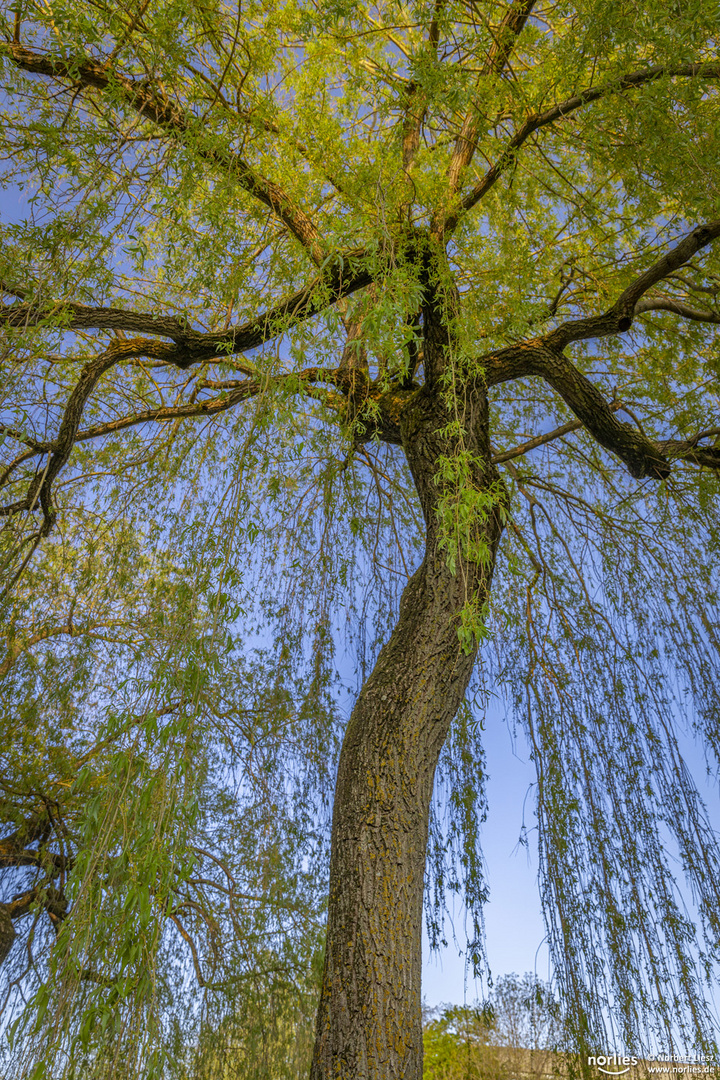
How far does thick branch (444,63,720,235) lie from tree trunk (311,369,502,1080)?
0.81 meters

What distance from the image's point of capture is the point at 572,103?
2.20m

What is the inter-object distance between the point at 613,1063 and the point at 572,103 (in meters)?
2.98

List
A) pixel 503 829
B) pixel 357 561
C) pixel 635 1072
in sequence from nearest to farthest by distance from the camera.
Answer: pixel 635 1072, pixel 503 829, pixel 357 561

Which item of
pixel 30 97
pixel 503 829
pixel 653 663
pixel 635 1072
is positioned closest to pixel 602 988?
pixel 635 1072

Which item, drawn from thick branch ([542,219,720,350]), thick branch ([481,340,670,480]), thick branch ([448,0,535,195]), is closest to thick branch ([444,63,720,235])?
thick branch ([448,0,535,195])

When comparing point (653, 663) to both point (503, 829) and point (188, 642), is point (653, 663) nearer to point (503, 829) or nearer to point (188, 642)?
point (503, 829)

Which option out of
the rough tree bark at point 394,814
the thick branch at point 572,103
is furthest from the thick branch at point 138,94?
the rough tree bark at point 394,814

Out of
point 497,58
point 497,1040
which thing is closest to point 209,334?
point 497,58

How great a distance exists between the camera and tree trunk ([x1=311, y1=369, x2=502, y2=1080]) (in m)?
1.47

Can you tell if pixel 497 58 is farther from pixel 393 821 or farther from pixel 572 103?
pixel 393 821

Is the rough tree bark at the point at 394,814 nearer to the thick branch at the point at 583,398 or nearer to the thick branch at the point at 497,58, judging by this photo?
the thick branch at the point at 583,398

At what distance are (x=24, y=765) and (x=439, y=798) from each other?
6.25 ft

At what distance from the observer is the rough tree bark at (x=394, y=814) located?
1.47m

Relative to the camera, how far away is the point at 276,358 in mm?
1718
